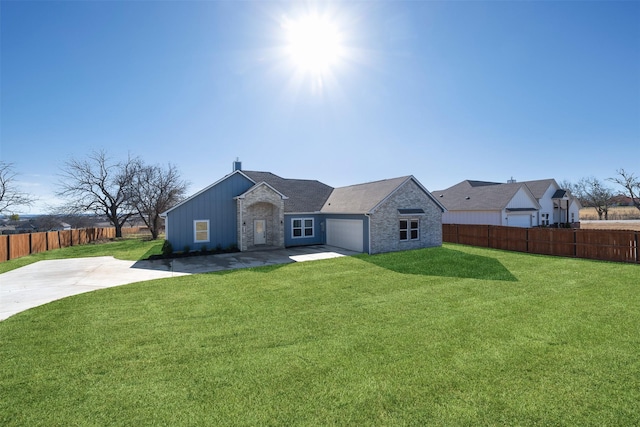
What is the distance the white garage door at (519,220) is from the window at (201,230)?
85.5 feet

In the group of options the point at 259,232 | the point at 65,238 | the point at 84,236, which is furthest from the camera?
the point at 84,236

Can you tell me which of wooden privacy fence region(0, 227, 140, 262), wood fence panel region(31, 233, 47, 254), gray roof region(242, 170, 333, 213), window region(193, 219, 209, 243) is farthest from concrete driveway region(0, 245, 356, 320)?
wood fence panel region(31, 233, 47, 254)

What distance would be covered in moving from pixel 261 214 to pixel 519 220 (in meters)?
24.5

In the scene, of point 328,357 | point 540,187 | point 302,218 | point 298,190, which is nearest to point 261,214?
point 302,218

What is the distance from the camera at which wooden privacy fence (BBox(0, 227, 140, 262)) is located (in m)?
16.9

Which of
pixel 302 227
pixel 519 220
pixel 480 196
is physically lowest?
pixel 302 227

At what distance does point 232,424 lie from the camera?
11.8 feet

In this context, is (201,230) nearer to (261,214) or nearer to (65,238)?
(261,214)

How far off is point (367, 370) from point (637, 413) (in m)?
3.59

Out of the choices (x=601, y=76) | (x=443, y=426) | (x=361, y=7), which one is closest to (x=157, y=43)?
(x=361, y=7)

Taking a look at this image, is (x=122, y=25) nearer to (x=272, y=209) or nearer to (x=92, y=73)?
(x=92, y=73)

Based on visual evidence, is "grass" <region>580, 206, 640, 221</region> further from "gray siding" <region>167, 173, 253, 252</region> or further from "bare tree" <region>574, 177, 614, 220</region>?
"gray siding" <region>167, 173, 253, 252</region>

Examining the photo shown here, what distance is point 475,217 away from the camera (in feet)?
91.4

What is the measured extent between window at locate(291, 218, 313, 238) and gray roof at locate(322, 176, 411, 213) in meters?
1.59
